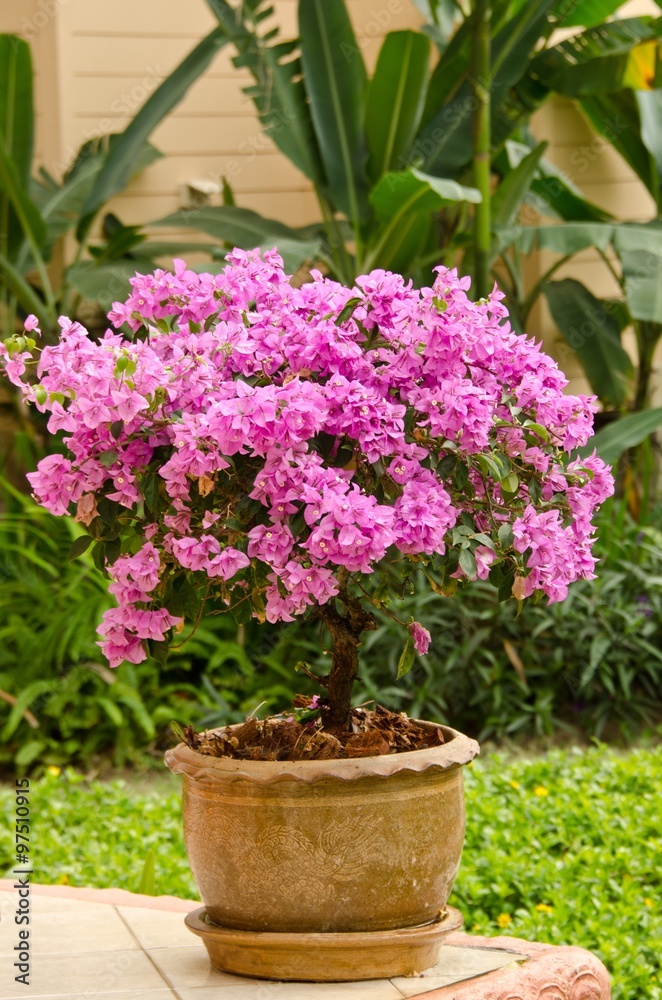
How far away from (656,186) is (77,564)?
12.2 feet

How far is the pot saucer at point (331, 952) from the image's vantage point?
79.0 inches

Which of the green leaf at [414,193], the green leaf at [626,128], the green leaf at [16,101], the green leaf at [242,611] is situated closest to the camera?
the green leaf at [242,611]

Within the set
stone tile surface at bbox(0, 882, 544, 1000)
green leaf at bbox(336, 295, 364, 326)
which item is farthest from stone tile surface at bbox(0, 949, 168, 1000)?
green leaf at bbox(336, 295, 364, 326)

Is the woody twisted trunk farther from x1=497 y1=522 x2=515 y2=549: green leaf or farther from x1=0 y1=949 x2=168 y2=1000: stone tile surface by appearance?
x1=0 y1=949 x2=168 y2=1000: stone tile surface

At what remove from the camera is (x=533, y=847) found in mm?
3725

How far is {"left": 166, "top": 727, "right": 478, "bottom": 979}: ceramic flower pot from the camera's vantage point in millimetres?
2004

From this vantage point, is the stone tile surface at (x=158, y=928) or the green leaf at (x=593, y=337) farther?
the green leaf at (x=593, y=337)

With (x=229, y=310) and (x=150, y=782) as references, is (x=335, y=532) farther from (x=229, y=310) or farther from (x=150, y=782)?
(x=150, y=782)

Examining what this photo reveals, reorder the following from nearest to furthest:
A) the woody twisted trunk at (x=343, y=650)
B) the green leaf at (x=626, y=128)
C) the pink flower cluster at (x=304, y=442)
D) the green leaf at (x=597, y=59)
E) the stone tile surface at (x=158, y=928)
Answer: the pink flower cluster at (x=304, y=442)
the woody twisted trunk at (x=343, y=650)
the stone tile surface at (x=158, y=928)
the green leaf at (x=597, y=59)
the green leaf at (x=626, y=128)

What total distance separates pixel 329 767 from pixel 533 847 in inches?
76.7

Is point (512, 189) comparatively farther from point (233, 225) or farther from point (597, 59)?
point (233, 225)

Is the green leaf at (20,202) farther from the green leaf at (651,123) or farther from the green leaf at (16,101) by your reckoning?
the green leaf at (651,123)

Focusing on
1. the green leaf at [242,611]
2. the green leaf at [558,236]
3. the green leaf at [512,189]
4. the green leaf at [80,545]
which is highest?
the green leaf at [512,189]

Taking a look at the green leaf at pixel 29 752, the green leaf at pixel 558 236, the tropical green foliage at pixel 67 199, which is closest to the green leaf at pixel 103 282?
the tropical green foliage at pixel 67 199
